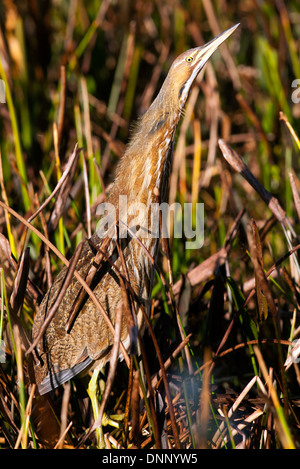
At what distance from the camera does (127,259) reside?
1386mm

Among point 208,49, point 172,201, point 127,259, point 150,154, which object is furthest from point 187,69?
point 172,201

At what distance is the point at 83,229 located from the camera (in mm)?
1782

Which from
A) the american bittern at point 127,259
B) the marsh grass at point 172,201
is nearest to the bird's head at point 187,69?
the american bittern at point 127,259

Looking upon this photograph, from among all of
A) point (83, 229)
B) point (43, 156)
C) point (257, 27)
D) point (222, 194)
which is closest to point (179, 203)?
point (222, 194)

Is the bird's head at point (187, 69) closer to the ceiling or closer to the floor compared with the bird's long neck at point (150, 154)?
closer to the ceiling

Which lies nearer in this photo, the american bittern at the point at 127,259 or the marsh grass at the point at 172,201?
the marsh grass at the point at 172,201

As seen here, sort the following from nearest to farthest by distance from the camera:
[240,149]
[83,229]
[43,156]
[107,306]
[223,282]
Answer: [107,306] < [223,282] < [83,229] < [43,156] < [240,149]

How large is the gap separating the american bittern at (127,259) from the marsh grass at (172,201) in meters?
0.08

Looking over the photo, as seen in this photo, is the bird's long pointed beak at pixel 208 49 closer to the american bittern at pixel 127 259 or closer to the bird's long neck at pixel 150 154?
the american bittern at pixel 127 259

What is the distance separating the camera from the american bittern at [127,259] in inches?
53.5

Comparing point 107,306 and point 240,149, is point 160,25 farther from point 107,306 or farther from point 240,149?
point 107,306

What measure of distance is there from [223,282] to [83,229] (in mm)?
532

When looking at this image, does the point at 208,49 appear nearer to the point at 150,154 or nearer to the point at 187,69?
the point at 187,69
